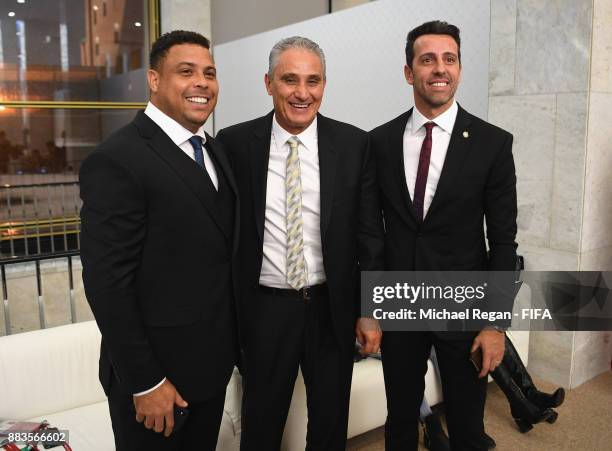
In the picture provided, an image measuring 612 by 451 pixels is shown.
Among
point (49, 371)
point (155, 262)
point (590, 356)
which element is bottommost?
point (590, 356)

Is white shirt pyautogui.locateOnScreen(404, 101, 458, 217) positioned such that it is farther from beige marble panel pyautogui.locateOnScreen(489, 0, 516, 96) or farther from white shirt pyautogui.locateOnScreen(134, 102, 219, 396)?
beige marble panel pyautogui.locateOnScreen(489, 0, 516, 96)

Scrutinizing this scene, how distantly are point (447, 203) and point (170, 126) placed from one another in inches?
35.4

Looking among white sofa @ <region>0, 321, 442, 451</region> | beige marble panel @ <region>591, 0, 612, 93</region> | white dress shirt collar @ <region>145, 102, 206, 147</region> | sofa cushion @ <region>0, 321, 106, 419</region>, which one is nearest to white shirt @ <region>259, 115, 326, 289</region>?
white dress shirt collar @ <region>145, 102, 206, 147</region>

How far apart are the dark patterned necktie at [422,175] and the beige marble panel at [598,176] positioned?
76.0 inches

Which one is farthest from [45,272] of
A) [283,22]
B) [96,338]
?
[283,22]

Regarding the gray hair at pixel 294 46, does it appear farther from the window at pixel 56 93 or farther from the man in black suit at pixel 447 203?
the window at pixel 56 93

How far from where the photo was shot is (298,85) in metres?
1.87

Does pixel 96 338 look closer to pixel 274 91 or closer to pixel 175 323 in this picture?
pixel 175 323

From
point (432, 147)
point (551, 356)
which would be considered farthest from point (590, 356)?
point (432, 147)

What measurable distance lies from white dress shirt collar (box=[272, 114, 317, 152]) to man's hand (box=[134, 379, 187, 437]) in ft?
2.82

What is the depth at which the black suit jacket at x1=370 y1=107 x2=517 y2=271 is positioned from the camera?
1.87 m

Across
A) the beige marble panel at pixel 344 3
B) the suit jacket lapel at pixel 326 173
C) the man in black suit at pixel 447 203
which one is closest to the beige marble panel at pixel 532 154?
the man in black suit at pixel 447 203

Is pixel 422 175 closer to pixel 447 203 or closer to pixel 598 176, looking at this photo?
pixel 447 203

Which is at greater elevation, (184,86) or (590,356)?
(184,86)
